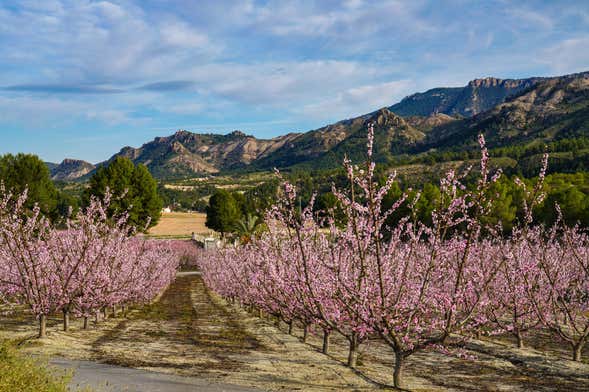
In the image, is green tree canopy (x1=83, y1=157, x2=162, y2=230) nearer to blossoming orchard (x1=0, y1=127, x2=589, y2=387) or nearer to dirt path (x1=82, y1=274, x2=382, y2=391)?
blossoming orchard (x1=0, y1=127, x2=589, y2=387)

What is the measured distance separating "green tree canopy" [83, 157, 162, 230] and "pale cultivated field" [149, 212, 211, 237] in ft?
179

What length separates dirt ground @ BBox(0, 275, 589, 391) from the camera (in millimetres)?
14266

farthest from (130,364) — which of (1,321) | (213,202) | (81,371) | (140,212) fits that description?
(213,202)

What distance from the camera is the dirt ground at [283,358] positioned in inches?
562

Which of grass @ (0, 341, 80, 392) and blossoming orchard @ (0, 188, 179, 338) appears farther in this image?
blossoming orchard @ (0, 188, 179, 338)

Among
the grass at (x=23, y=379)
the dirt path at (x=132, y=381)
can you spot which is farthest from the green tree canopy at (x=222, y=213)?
the grass at (x=23, y=379)

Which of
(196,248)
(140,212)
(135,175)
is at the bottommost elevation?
(196,248)

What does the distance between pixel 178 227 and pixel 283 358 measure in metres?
131

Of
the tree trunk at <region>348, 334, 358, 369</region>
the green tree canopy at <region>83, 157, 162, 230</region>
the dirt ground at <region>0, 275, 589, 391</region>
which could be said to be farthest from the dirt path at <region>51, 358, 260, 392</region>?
the green tree canopy at <region>83, 157, 162, 230</region>

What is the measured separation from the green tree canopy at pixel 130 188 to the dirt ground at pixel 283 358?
3848cm

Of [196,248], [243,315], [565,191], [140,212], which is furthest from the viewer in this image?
[196,248]

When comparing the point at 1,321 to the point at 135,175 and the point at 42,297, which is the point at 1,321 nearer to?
the point at 42,297

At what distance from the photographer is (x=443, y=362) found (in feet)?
60.0

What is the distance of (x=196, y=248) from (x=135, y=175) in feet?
72.9
